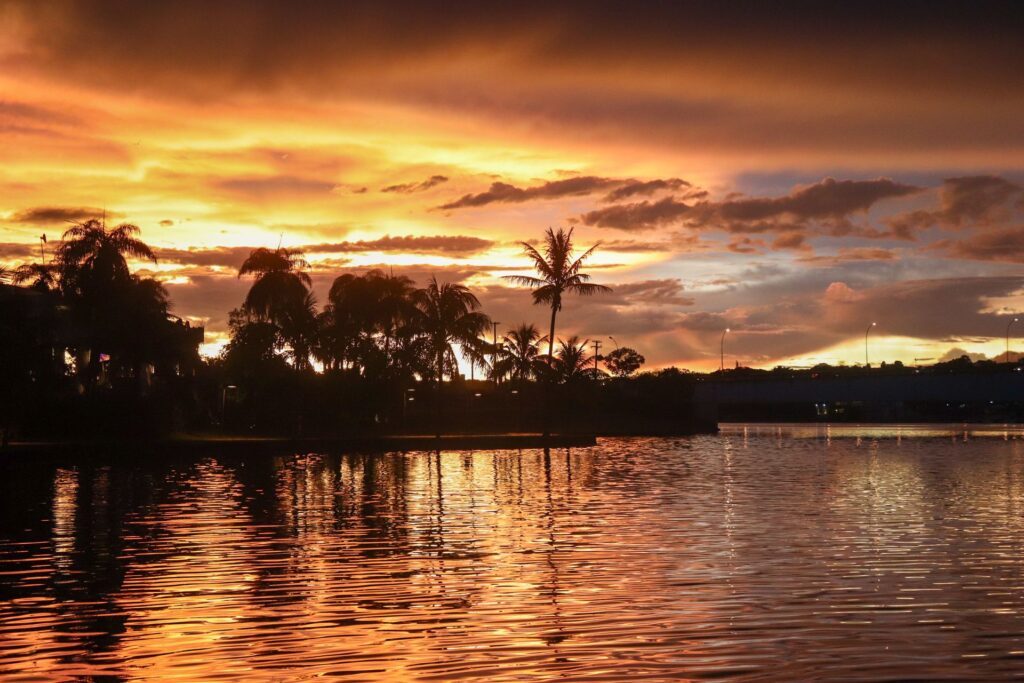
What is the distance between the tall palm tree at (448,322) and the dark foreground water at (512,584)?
57.1 m

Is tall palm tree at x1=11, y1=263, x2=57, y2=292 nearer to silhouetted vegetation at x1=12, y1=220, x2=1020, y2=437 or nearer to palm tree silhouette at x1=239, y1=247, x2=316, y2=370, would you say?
silhouetted vegetation at x1=12, y1=220, x2=1020, y2=437

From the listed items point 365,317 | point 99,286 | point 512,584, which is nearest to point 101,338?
→ point 99,286

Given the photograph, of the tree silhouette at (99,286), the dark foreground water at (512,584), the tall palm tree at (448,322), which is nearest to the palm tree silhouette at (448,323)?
the tall palm tree at (448,322)

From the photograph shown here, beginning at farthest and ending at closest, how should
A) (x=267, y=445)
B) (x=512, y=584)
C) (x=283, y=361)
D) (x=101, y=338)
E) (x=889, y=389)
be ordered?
(x=889, y=389), (x=283, y=361), (x=101, y=338), (x=267, y=445), (x=512, y=584)

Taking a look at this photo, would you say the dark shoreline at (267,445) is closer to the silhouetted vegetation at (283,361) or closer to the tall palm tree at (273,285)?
the silhouetted vegetation at (283,361)

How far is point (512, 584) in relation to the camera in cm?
1670

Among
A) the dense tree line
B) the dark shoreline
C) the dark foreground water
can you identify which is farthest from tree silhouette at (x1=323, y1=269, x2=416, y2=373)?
the dark foreground water

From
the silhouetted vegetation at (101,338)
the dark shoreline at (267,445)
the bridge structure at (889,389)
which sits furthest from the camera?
the bridge structure at (889,389)

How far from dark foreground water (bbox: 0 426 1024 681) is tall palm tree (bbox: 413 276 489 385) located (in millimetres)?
57116

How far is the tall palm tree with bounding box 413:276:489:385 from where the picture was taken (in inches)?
3649

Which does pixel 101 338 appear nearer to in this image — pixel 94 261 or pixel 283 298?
pixel 94 261

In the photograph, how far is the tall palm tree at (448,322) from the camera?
92688 millimetres

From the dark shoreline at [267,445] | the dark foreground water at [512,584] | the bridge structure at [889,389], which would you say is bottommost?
the dark foreground water at [512,584]

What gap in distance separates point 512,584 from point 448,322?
250 feet
